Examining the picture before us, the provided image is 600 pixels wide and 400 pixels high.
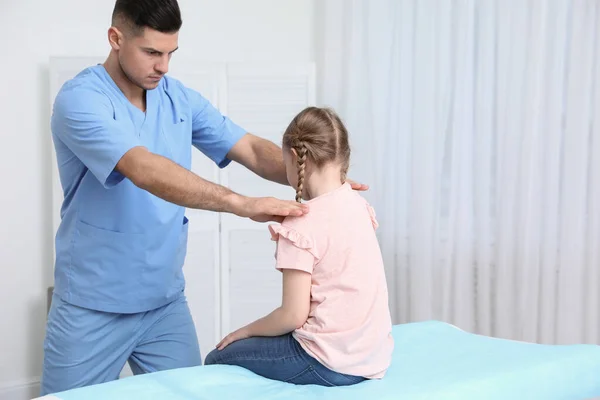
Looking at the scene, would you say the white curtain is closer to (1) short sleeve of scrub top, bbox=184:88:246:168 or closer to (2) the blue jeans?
(1) short sleeve of scrub top, bbox=184:88:246:168

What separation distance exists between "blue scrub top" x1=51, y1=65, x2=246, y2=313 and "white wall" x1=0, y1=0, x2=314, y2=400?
1361mm

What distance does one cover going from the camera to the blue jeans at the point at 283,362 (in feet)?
5.59

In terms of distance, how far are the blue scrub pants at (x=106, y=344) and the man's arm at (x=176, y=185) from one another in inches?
16.1

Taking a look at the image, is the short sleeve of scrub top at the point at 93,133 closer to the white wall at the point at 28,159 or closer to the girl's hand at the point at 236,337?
the girl's hand at the point at 236,337

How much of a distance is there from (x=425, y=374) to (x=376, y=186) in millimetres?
1917

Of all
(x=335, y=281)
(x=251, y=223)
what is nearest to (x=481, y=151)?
(x=251, y=223)

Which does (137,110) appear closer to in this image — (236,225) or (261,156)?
(261,156)

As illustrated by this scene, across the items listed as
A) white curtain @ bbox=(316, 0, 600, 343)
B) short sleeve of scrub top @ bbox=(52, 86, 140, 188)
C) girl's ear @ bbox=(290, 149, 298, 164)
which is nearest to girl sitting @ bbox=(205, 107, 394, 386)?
girl's ear @ bbox=(290, 149, 298, 164)

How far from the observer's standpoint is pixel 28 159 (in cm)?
338

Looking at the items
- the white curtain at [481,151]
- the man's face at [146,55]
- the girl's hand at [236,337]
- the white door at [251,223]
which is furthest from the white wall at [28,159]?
the girl's hand at [236,337]

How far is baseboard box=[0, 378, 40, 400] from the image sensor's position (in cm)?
338

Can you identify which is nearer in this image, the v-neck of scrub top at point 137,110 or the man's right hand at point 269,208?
the man's right hand at point 269,208

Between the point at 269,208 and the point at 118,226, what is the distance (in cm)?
50

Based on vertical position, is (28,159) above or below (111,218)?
above
